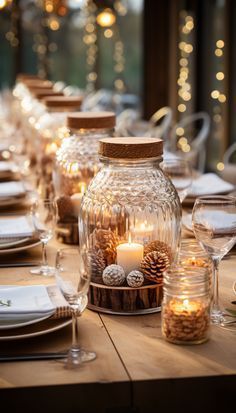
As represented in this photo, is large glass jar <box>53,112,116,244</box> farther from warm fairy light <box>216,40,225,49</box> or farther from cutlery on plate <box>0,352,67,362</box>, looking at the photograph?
warm fairy light <box>216,40,225,49</box>

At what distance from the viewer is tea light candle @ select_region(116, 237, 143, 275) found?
1932 mm

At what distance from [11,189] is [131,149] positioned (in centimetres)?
139

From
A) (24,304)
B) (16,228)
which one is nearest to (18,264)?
(16,228)

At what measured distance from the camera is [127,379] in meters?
1.50

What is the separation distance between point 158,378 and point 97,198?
64cm

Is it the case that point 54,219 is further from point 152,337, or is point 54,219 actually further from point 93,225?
point 152,337

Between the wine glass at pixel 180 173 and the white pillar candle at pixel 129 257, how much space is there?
734 millimetres

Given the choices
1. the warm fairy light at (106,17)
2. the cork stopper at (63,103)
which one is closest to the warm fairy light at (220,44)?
the warm fairy light at (106,17)

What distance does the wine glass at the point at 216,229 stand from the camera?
186cm

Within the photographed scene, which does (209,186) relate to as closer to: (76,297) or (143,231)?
(143,231)

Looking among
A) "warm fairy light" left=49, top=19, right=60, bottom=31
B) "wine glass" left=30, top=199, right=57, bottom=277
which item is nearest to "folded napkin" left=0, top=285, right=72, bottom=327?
"wine glass" left=30, top=199, right=57, bottom=277

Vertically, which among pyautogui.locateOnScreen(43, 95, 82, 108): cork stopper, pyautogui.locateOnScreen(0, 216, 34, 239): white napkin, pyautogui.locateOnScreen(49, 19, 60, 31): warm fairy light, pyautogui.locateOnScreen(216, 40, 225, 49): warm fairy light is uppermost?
pyautogui.locateOnScreen(49, 19, 60, 31): warm fairy light

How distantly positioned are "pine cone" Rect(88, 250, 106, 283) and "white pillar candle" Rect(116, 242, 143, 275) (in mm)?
42

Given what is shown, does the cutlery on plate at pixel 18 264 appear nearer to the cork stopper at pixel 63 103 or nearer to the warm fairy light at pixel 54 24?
the cork stopper at pixel 63 103
